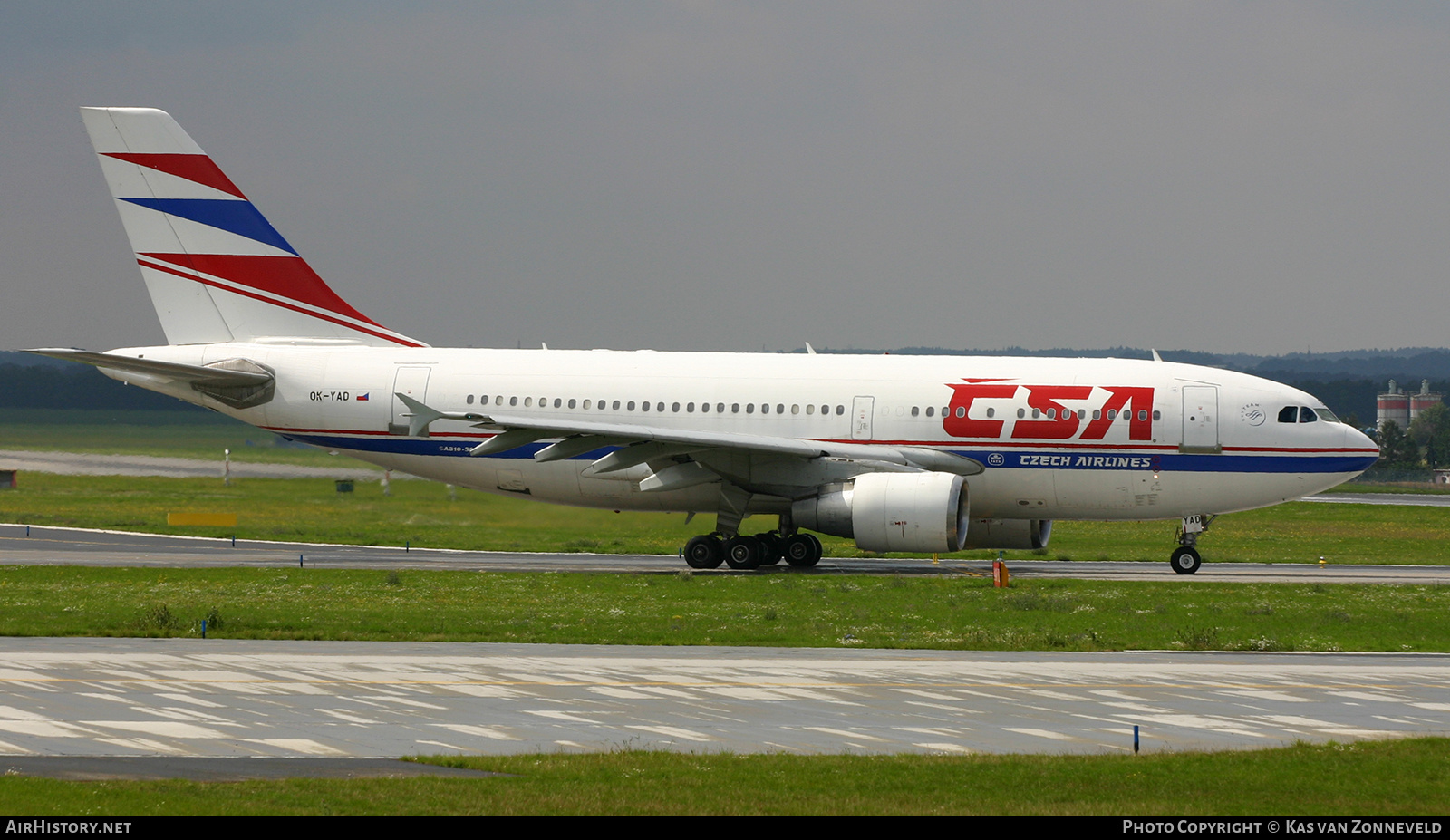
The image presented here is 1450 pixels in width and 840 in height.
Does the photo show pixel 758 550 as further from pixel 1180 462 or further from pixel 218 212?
pixel 218 212

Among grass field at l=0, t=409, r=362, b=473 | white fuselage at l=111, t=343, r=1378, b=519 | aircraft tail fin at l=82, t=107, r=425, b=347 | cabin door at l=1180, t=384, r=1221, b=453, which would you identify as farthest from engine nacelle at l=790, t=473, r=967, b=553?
grass field at l=0, t=409, r=362, b=473

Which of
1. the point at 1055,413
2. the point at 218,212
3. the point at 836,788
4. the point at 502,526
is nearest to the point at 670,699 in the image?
the point at 836,788

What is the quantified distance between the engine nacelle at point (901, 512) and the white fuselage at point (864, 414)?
1469 mm

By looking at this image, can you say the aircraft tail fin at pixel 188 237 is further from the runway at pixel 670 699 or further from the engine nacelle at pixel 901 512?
the runway at pixel 670 699

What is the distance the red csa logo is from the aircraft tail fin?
1468 cm

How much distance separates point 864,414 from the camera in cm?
3212

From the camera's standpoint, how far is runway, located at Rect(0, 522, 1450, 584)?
1230 inches

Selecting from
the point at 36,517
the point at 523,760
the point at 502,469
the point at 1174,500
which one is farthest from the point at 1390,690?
the point at 36,517

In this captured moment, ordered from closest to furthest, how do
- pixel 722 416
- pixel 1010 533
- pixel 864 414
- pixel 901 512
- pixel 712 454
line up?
1. pixel 901 512
2. pixel 712 454
3. pixel 864 414
4. pixel 722 416
5. pixel 1010 533

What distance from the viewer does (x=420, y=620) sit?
2253 cm

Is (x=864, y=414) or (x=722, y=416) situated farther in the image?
(x=722, y=416)

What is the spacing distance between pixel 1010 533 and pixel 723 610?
11.1m

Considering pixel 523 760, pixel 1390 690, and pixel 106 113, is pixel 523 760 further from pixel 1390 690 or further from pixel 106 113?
pixel 106 113

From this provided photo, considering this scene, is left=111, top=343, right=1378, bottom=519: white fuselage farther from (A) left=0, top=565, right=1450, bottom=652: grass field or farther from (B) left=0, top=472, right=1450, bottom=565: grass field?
(A) left=0, top=565, right=1450, bottom=652: grass field
